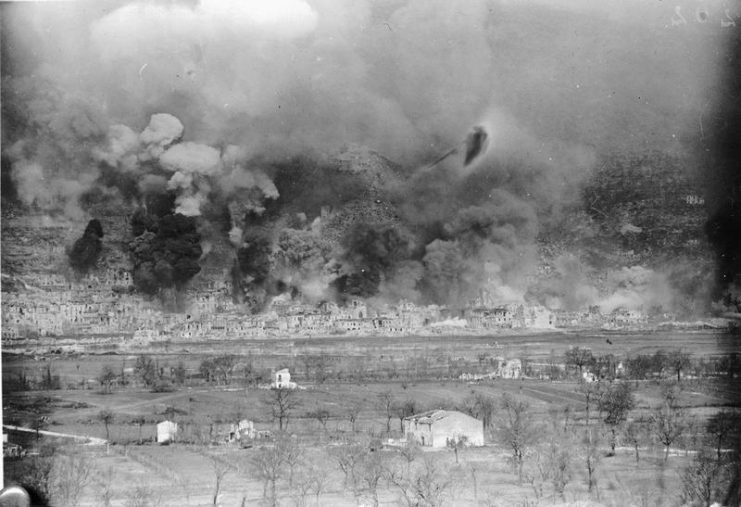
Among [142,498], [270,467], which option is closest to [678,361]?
[270,467]

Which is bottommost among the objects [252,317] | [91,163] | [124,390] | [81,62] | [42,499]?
[42,499]

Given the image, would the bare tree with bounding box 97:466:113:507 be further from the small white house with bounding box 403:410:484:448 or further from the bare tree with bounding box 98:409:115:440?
the small white house with bounding box 403:410:484:448

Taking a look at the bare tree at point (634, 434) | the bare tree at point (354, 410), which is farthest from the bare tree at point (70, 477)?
the bare tree at point (634, 434)

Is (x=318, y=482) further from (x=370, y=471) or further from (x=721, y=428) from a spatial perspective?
(x=721, y=428)

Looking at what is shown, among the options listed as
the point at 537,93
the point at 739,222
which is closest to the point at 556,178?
the point at 537,93

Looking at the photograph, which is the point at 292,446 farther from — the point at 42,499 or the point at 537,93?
the point at 537,93

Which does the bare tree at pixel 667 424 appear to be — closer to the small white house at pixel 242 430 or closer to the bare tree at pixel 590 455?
the bare tree at pixel 590 455
